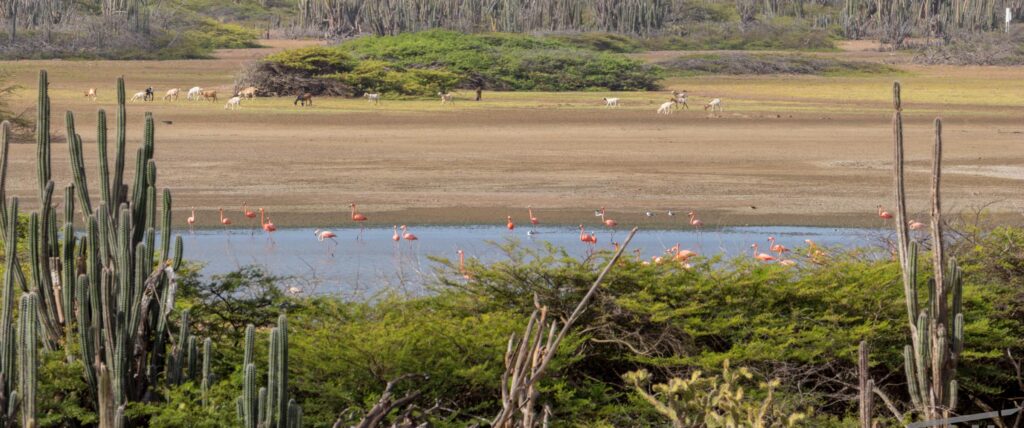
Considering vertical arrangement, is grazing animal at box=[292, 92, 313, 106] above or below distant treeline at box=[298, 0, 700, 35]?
below

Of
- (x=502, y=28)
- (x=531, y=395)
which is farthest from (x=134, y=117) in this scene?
(x=502, y=28)

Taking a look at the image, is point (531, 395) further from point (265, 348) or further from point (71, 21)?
point (71, 21)

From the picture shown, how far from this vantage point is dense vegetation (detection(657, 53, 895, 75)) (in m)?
57.0

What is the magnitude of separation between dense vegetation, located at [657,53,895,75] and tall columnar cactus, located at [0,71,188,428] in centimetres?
5172

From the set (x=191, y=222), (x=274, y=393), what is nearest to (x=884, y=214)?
(x=191, y=222)

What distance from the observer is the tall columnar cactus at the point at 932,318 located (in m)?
5.41

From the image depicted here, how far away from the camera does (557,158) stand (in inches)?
968

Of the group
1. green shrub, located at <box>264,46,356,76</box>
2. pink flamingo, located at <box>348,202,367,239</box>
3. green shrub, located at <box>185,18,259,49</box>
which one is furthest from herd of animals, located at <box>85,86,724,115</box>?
green shrub, located at <box>185,18,259,49</box>

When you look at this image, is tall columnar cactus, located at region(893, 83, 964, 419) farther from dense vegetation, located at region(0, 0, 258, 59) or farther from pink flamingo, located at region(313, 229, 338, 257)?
dense vegetation, located at region(0, 0, 258, 59)

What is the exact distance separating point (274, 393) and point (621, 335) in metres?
2.68

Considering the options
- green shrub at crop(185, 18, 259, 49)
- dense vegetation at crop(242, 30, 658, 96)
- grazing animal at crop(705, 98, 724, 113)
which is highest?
green shrub at crop(185, 18, 259, 49)

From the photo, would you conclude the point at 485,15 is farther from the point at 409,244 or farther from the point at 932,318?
the point at 932,318

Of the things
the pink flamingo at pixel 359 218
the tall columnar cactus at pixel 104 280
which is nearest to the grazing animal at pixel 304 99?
the pink flamingo at pixel 359 218

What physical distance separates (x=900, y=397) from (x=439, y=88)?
1412 inches
